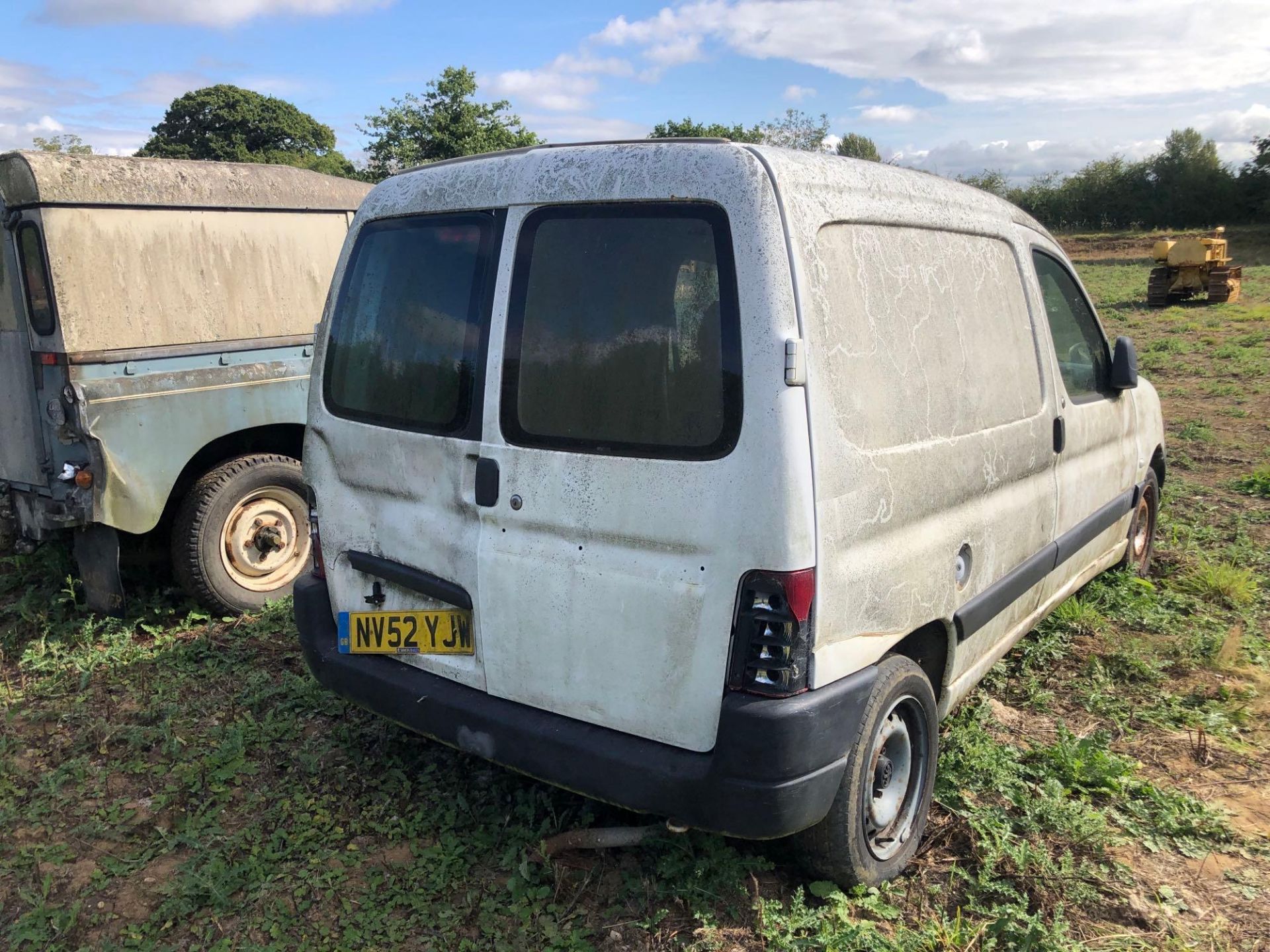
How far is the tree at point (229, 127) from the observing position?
42.7 metres

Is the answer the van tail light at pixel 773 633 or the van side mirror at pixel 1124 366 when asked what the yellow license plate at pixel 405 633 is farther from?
the van side mirror at pixel 1124 366

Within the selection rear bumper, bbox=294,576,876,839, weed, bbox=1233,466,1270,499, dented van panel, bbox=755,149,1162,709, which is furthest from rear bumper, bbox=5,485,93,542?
weed, bbox=1233,466,1270,499

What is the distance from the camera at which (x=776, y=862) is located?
2.85 meters

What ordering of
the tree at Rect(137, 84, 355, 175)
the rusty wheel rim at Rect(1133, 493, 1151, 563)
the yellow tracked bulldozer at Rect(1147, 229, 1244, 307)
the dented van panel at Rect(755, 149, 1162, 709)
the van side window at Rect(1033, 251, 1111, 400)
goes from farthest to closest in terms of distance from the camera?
the tree at Rect(137, 84, 355, 175)
the yellow tracked bulldozer at Rect(1147, 229, 1244, 307)
the rusty wheel rim at Rect(1133, 493, 1151, 563)
the van side window at Rect(1033, 251, 1111, 400)
the dented van panel at Rect(755, 149, 1162, 709)

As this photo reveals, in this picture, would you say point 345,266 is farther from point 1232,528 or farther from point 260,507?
point 1232,528

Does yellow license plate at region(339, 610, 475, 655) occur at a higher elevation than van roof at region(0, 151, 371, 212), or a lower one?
lower

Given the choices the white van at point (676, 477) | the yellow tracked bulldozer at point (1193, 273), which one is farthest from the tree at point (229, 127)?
the white van at point (676, 477)

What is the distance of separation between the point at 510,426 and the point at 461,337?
1.12ft

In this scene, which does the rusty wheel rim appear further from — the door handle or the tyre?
the door handle

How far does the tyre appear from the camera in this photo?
5.14 meters

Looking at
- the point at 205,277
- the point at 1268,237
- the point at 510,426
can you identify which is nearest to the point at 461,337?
the point at 510,426

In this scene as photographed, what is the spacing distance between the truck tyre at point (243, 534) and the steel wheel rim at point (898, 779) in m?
3.56

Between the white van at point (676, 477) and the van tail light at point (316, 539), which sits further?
the van tail light at point (316, 539)

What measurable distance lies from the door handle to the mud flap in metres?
2.88
